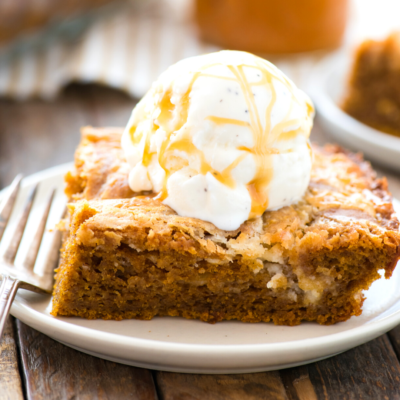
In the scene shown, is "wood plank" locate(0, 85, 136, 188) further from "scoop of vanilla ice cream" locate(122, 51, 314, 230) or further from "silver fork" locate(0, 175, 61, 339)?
"scoop of vanilla ice cream" locate(122, 51, 314, 230)

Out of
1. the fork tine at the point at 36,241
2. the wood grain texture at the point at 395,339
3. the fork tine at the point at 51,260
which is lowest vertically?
the wood grain texture at the point at 395,339

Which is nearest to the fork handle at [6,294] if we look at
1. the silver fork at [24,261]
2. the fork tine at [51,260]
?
the silver fork at [24,261]

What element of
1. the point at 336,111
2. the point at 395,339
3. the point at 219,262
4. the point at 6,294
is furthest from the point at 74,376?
the point at 336,111

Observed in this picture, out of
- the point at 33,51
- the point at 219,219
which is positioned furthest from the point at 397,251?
the point at 33,51

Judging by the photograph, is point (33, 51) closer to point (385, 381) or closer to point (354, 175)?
point (354, 175)

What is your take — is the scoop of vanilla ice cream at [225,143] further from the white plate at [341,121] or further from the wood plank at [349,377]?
the white plate at [341,121]

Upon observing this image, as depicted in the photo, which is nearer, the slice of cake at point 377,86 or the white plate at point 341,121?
the white plate at point 341,121

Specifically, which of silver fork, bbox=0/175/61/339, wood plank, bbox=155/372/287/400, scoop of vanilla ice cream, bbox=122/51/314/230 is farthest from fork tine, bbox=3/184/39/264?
wood plank, bbox=155/372/287/400
